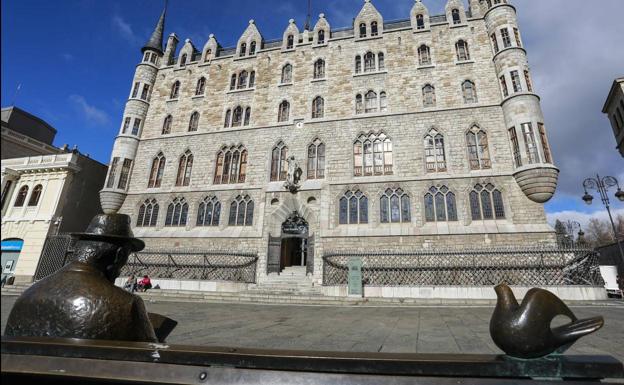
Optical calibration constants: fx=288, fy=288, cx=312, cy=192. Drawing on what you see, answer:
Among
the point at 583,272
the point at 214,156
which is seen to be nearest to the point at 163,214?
the point at 214,156

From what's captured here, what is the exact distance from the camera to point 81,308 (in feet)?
5.14

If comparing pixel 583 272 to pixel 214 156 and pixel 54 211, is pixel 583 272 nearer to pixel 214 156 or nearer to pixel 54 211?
pixel 214 156

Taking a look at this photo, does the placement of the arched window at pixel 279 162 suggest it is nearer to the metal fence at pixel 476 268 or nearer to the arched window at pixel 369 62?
the metal fence at pixel 476 268

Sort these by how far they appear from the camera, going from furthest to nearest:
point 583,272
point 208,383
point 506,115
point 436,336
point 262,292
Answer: point 506,115 < point 262,292 < point 583,272 < point 436,336 < point 208,383

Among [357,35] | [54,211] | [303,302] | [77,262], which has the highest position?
[357,35]

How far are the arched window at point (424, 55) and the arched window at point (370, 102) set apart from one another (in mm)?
3603

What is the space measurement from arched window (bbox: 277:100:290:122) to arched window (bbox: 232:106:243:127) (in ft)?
9.50

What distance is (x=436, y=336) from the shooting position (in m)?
5.00

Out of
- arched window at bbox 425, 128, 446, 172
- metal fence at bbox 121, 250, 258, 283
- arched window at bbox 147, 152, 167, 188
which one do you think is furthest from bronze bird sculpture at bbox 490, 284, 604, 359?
arched window at bbox 147, 152, 167, 188

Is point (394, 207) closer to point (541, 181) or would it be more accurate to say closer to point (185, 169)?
point (541, 181)

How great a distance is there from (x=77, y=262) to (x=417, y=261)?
14.1m

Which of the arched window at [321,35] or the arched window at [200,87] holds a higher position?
the arched window at [321,35]

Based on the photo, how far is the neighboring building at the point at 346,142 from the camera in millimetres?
14969

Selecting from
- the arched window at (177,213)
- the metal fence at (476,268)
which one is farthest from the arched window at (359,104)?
the arched window at (177,213)
